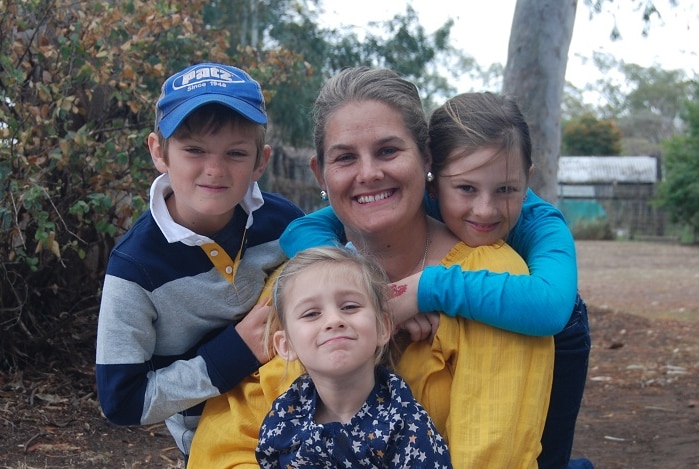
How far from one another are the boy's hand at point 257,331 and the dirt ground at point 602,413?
6.90ft

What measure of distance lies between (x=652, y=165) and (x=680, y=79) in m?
25.5

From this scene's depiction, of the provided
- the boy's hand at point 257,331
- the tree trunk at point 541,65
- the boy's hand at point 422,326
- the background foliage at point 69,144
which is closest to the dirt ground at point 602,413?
the background foliage at point 69,144

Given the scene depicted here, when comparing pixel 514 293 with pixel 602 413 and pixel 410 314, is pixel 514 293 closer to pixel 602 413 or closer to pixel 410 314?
pixel 410 314

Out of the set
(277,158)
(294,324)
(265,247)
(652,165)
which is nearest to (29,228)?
(265,247)

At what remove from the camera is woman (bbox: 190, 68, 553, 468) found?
2.43 m

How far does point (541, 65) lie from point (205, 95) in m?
4.58

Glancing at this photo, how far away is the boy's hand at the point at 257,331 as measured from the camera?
8.93 ft

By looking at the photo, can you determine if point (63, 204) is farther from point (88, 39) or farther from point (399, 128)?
point (399, 128)

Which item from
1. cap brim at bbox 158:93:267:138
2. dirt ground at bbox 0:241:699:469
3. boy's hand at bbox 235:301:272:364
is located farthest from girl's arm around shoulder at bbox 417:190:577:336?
dirt ground at bbox 0:241:699:469

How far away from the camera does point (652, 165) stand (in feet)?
154

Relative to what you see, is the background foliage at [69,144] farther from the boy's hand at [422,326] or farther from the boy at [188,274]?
the boy's hand at [422,326]

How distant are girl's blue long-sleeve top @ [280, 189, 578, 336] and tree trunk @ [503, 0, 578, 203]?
4.20 meters

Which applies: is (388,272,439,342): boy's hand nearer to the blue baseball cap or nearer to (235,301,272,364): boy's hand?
(235,301,272,364): boy's hand

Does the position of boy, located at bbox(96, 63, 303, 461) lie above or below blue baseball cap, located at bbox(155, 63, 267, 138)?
→ below
